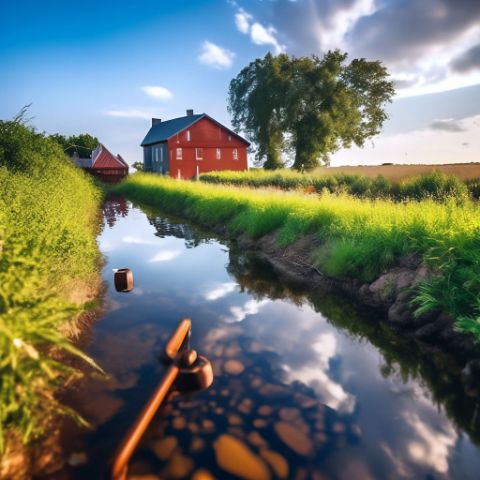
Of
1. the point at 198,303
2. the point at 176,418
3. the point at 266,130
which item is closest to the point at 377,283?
the point at 198,303

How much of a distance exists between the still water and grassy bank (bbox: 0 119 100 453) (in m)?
0.69

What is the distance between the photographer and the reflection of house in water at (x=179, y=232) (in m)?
13.4

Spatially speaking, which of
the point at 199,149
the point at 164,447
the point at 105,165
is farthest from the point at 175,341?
the point at 105,165

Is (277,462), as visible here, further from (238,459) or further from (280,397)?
(280,397)

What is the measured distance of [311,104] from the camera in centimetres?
3947

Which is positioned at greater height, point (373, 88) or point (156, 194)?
point (373, 88)

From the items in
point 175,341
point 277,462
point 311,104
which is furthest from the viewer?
point 311,104

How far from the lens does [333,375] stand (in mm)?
5020

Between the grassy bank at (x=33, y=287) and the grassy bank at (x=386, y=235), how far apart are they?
191 inches

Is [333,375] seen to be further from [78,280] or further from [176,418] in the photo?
[78,280]

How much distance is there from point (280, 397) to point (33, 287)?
2.90 meters

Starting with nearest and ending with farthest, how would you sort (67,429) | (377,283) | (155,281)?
(67,429)
(377,283)
(155,281)

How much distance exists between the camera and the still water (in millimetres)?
3504

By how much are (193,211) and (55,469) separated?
15.0 meters
